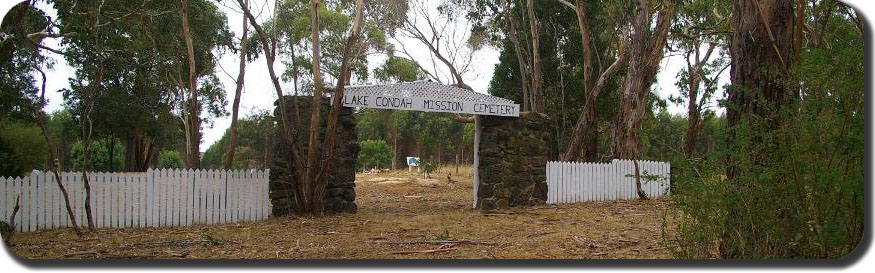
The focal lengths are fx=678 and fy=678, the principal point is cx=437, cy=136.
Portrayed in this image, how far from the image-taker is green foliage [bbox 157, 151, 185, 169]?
22.8 metres

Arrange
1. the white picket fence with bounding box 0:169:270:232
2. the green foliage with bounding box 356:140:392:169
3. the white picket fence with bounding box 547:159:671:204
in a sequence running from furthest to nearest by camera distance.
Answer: the green foliage with bounding box 356:140:392:169 → the white picket fence with bounding box 547:159:671:204 → the white picket fence with bounding box 0:169:270:232

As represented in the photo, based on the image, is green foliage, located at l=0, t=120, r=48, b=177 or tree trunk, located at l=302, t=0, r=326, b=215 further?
tree trunk, located at l=302, t=0, r=326, b=215

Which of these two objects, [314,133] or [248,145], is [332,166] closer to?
[314,133]

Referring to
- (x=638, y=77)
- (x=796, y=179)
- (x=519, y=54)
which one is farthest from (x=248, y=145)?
(x=796, y=179)

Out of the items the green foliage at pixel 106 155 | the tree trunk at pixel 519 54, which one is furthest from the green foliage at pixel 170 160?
the tree trunk at pixel 519 54

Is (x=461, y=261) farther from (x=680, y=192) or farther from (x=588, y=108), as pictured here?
(x=588, y=108)

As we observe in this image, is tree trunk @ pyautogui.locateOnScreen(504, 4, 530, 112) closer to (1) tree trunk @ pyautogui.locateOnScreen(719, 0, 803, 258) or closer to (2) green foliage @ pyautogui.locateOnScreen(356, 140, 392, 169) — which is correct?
(1) tree trunk @ pyautogui.locateOnScreen(719, 0, 803, 258)

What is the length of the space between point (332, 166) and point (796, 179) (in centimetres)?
529

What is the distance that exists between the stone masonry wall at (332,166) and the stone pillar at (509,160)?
5.94 ft

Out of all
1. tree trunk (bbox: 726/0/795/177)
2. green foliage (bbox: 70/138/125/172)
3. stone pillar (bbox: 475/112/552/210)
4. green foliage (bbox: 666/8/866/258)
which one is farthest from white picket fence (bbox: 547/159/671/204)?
→ green foliage (bbox: 70/138/125/172)

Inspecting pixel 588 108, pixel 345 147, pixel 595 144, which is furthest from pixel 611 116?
pixel 345 147

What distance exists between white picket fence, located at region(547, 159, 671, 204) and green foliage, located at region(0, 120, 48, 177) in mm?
6241

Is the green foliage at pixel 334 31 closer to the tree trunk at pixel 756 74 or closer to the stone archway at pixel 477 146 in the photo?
the stone archway at pixel 477 146

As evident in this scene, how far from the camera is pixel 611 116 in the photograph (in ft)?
50.8
